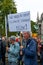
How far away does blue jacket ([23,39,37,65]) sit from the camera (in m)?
9.09

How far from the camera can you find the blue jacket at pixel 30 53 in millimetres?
9094

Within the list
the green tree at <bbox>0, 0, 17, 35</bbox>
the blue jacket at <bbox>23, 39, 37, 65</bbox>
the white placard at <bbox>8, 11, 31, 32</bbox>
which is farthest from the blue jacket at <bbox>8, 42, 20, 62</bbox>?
the green tree at <bbox>0, 0, 17, 35</bbox>

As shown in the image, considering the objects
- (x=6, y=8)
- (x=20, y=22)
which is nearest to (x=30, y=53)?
(x=20, y=22)

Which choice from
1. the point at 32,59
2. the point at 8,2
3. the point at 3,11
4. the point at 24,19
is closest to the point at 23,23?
the point at 24,19

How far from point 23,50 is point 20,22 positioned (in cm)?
191

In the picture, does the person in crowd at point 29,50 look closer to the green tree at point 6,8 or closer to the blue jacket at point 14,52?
the blue jacket at point 14,52

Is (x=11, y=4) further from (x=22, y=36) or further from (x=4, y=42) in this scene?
(x=22, y=36)

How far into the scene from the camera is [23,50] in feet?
30.1

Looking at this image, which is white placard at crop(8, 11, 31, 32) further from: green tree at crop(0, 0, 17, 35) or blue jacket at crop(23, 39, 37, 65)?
green tree at crop(0, 0, 17, 35)

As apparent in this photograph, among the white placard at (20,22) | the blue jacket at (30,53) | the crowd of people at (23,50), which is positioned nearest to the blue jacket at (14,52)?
the crowd of people at (23,50)

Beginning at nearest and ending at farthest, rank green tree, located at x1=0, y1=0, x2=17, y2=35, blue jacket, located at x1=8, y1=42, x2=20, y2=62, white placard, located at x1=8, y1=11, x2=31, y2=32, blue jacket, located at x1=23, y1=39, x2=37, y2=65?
1. blue jacket, located at x1=23, y1=39, x2=37, y2=65
2. white placard, located at x1=8, y1=11, x2=31, y2=32
3. blue jacket, located at x1=8, y1=42, x2=20, y2=62
4. green tree, located at x1=0, y1=0, x2=17, y2=35

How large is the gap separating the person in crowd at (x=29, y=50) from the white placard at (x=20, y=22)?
1.10 m

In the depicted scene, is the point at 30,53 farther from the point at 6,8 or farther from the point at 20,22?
the point at 6,8

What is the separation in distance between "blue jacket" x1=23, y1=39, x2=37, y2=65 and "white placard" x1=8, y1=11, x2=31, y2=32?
1187 mm
